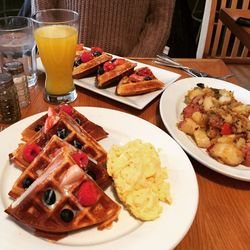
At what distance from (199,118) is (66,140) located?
21.0 inches

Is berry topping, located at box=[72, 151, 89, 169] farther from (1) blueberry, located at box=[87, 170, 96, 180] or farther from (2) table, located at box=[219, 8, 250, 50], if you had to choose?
(2) table, located at box=[219, 8, 250, 50]

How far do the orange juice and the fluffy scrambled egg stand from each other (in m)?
0.55

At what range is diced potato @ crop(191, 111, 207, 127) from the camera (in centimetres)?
119

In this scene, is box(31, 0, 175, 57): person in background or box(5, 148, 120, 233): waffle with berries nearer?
box(5, 148, 120, 233): waffle with berries

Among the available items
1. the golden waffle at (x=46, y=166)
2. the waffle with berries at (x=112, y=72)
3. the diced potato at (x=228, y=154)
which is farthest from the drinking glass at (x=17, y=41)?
the diced potato at (x=228, y=154)

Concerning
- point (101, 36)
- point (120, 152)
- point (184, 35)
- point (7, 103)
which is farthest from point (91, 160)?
point (184, 35)

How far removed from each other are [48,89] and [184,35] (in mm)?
1980

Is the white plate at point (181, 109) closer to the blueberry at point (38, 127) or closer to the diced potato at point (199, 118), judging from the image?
the diced potato at point (199, 118)

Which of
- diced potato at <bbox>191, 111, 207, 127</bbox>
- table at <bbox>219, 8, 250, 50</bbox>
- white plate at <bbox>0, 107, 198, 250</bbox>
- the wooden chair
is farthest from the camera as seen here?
the wooden chair

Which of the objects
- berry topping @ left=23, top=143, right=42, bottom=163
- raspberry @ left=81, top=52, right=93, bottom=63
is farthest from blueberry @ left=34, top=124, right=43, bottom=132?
raspberry @ left=81, top=52, right=93, bottom=63

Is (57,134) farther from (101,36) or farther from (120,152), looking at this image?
(101,36)

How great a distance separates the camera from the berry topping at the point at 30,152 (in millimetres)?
894

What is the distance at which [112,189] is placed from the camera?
0.88 metres

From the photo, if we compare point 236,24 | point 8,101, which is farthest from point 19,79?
point 236,24
